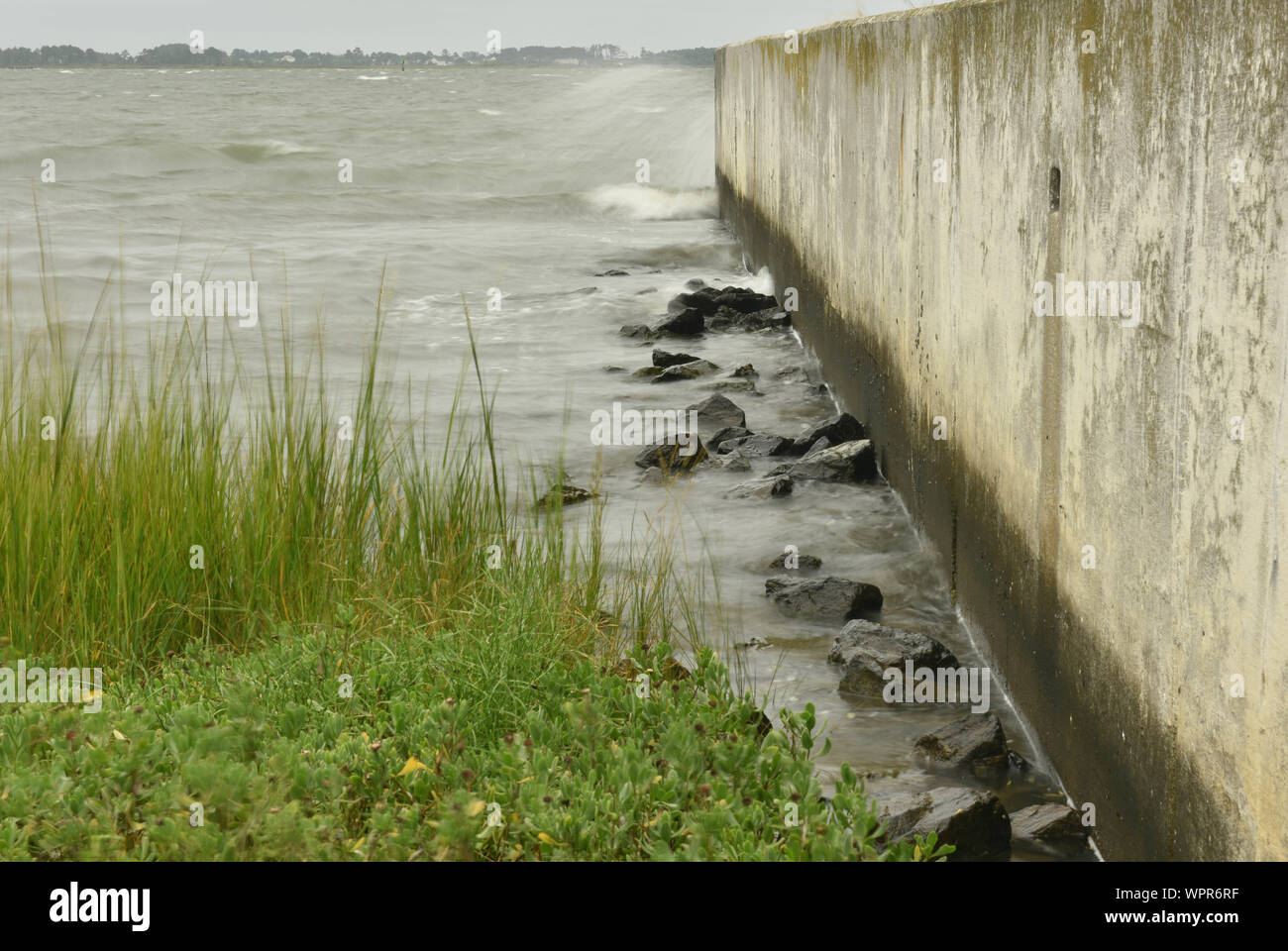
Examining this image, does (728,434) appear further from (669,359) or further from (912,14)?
(912,14)

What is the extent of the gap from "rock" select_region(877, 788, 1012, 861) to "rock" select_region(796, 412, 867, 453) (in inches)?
169

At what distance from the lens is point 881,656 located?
4.62m

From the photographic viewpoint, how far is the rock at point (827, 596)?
17.5ft

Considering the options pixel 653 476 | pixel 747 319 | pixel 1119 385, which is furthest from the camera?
pixel 747 319

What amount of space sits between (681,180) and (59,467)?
2327 centimetres

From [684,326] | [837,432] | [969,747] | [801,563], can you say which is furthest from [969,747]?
[684,326]

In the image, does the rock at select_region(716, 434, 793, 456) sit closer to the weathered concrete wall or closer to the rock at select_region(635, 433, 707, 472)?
the rock at select_region(635, 433, 707, 472)

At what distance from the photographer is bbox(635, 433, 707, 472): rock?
294 inches

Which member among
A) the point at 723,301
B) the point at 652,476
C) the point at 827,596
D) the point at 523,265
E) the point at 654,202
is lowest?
the point at 827,596

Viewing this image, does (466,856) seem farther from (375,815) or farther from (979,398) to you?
(979,398)

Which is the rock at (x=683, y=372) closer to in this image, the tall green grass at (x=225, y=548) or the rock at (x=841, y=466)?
the rock at (x=841, y=466)

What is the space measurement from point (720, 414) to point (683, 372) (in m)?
1.62

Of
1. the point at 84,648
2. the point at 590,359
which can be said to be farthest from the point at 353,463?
the point at 590,359

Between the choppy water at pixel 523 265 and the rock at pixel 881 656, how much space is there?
9cm
